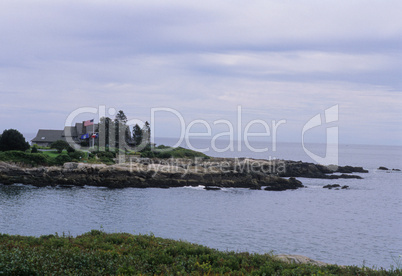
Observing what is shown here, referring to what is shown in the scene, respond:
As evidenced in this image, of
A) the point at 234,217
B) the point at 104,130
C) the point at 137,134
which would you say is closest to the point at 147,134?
the point at 137,134

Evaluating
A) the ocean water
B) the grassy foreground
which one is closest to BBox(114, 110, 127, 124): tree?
the ocean water

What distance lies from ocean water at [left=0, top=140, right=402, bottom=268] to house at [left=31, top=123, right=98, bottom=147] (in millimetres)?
41236

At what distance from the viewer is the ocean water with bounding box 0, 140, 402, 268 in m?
29.2

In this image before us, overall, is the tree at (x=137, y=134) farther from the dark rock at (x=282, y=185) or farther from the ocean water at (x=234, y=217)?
the dark rock at (x=282, y=185)

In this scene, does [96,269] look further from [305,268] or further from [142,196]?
[142,196]

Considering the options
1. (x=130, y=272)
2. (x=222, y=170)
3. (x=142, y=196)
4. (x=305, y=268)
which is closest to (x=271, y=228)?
(x=142, y=196)

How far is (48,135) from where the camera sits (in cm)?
9488

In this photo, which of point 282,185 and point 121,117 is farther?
point 121,117

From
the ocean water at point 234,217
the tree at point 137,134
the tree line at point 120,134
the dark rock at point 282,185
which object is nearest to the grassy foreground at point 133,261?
the ocean water at point 234,217

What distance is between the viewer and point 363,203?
2036 inches

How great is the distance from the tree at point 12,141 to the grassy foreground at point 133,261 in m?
57.6

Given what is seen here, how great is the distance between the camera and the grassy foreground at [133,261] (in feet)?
30.4

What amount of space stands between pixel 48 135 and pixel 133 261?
92259 mm

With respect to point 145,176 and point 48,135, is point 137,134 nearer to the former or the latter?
point 48,135
